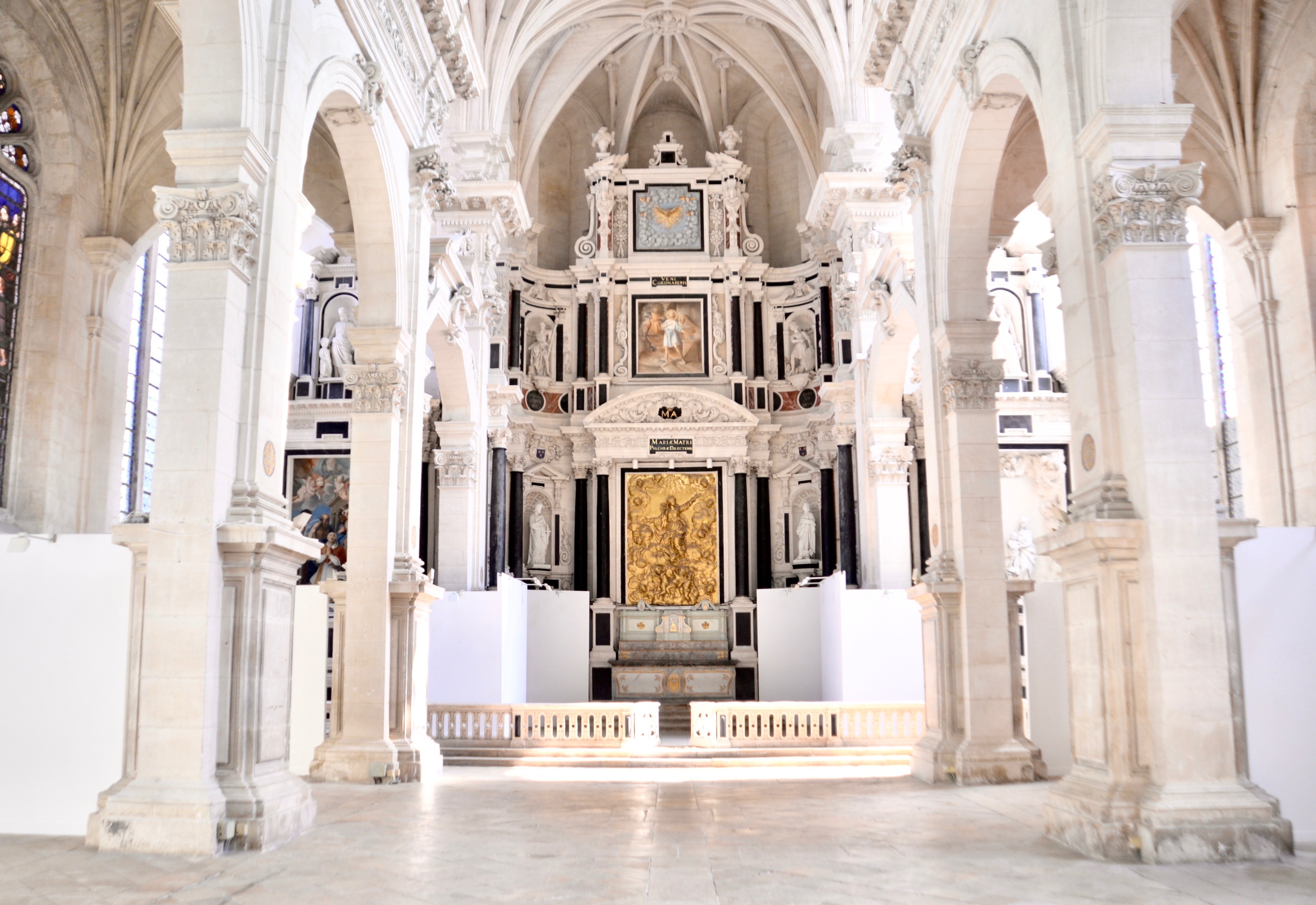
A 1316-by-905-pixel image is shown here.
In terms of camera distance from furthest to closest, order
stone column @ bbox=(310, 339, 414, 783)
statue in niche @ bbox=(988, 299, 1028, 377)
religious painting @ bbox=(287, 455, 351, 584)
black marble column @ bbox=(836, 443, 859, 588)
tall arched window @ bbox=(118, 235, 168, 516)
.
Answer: religious painting @ bbox=(287, 455, 351, 584), statue in niche @ bbox=(988, 299, 1028, 377), black marble column @ bbox=(836, 443, 859, 588), tall arched window @ bbox=(118, 235, 168, 516), stone column @ bbox=(310, 339, 414, 783)

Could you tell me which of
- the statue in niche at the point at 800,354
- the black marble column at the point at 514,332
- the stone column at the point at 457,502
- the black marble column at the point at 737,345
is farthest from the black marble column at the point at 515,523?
the statue in niche at the point at 800,354

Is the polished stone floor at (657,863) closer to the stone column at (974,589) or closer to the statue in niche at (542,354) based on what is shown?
the stone column at (974,589)

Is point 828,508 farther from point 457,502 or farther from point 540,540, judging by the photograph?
point 457,502

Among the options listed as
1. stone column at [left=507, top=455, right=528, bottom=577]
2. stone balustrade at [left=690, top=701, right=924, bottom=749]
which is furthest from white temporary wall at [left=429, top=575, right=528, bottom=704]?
stone column at [left=507, top=455, right=528, bottom=577]

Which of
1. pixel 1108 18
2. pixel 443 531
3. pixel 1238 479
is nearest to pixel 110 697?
pixel 1108 18

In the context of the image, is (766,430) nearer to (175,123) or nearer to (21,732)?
(175,123)

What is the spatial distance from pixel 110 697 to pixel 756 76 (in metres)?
23.0

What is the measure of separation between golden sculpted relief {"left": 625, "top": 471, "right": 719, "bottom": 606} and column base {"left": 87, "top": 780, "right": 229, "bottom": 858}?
18468 millimetres

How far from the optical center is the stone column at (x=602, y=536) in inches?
1064

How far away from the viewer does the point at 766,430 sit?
27531mm

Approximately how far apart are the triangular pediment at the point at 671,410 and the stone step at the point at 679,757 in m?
11.5

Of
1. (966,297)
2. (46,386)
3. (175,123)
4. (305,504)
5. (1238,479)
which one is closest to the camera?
(966,297)

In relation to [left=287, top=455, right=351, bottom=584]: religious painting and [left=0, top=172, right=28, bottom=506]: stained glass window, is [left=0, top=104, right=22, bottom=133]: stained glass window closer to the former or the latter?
[left=0, top=172, right=28, bottom=506]: stained glass window

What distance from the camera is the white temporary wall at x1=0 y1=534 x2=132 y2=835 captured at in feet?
30.2
